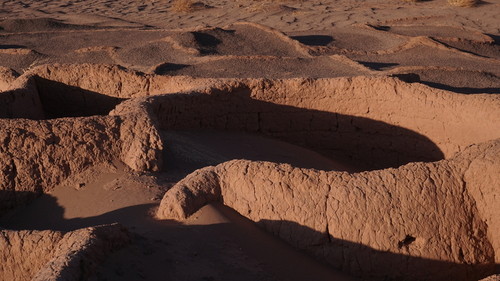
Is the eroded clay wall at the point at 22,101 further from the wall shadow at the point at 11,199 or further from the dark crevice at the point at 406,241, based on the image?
the dark crevice at the point at 406,241

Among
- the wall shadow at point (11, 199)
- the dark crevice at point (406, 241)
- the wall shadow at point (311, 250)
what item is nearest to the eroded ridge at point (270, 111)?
the wall shadow at point (11, 199)

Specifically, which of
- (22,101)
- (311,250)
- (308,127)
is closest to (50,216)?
(311,250)

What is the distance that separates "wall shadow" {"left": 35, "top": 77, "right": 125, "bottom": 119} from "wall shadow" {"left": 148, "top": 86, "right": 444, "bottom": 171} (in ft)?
3.36

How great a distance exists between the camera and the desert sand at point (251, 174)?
4.46 m

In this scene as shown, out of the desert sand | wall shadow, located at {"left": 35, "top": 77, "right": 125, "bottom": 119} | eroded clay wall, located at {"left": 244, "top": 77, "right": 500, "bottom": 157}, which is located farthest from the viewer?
wall shadow, located at {"left": 35, "top": 77, "right": 125, "bottom": 119}

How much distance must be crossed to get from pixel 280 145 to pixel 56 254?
3693mm

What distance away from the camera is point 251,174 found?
16.4ft

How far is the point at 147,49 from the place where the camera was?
12922 millimetres

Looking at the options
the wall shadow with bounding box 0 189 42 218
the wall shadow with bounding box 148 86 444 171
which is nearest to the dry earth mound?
the wall shadow with bounding box 148 86 444 171

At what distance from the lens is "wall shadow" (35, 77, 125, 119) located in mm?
7750

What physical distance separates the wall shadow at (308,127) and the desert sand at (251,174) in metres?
0.01

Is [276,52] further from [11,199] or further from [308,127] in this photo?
[11,199]

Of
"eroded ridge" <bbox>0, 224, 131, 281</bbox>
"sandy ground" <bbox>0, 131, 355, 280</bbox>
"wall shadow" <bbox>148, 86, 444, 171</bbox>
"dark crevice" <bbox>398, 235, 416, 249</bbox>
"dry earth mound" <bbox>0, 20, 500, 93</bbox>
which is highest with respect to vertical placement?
"eroded ridge" <bbox>0, 224, 131, 281</bbox>

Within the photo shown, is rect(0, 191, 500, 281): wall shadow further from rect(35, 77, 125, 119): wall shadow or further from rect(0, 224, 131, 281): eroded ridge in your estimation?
rect(35, 77, 125, 119): wall shadow
